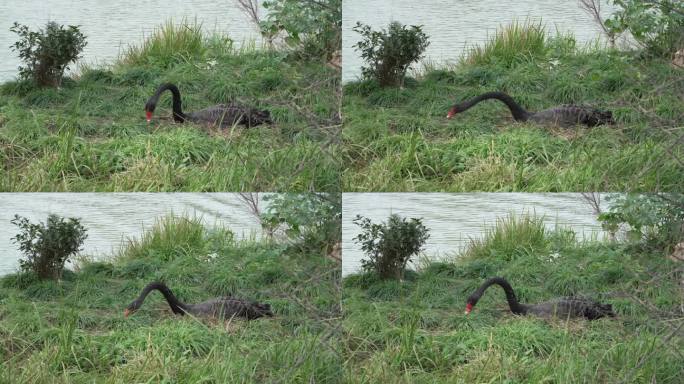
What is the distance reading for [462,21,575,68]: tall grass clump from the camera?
5133mm

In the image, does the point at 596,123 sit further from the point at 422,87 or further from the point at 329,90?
the point at 329,90

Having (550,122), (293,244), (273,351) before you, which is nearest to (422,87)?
(550,122)

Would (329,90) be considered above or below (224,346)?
above

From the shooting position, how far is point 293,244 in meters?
5.09

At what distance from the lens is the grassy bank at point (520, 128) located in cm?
499

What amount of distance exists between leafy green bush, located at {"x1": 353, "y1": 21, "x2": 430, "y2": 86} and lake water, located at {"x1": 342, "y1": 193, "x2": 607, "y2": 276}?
23.5 inches

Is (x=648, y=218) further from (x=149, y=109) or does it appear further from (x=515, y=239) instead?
(x=149, y=109)

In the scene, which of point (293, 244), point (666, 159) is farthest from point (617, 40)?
point (293, 244)

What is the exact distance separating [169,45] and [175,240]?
94 centimetres

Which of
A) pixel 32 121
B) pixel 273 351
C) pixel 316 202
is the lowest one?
pixel 273 351

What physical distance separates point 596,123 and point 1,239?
2.87 m

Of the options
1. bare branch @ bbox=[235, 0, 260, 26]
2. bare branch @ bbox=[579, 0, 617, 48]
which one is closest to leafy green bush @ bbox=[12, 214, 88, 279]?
bare branch @ bbox=[235, 0, 260, 26]

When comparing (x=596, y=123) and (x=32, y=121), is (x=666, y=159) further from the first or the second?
(x=32, y=121)

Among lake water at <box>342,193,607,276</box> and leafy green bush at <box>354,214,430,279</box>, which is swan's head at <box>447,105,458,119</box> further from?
leafy green bush at <box>354,214,430,279</box>
